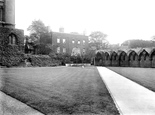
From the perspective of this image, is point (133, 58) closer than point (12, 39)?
No

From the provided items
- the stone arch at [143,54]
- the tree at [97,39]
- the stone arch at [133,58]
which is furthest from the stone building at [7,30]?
the tree at [97,39]

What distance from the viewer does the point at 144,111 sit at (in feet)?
12.6

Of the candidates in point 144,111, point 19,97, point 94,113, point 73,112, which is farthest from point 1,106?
point 144,111

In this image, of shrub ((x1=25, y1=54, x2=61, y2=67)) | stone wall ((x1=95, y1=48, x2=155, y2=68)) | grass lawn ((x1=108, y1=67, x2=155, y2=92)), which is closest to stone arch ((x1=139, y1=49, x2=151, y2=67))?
stone wall ((x1=95, y1=48, x2=155, y2=68))

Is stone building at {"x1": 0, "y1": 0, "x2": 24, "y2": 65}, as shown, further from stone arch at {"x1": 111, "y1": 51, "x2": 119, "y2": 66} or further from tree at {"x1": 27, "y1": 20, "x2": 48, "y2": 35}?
stone arch at {"x1": 111, "y1": 51, "x2": 119, "y2": 66}

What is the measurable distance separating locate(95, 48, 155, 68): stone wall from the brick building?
1069 centimetres

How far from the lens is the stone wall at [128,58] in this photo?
91.4ft

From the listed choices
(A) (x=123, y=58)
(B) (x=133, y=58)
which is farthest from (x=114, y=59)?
(B) (x=133, y=58)

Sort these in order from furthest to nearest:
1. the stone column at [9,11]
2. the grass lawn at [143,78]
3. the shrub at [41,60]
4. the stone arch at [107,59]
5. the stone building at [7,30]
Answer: the stone arch at [107,59] < the shrub at [41,60] < the stone column at [9,11] < the stone building at [7,30] < the grass lawn at [143,78]

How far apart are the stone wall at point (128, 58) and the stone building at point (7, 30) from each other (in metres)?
18.4

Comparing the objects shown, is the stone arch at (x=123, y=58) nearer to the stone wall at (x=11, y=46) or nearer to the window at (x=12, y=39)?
the stone wall at (x=11, y=46)

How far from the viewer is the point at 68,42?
159ft

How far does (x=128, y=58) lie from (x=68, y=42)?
843 inches

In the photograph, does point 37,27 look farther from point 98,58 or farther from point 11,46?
point 98,58
